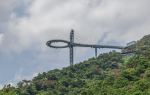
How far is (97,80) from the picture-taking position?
15238 cm

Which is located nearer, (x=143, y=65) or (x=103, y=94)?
(x=103, y=94)

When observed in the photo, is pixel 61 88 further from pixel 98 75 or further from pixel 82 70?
pixel 82 70

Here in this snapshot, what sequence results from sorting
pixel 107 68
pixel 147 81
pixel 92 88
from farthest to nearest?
pixel 107 68, pixel 92 88, pixel 147 81

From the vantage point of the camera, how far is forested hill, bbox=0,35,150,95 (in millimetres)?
117688

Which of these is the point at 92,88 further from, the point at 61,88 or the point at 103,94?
the point at 61,88

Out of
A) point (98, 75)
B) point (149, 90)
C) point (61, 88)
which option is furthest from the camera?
point (98, 75)

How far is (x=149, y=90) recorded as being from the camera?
105188 millimetres

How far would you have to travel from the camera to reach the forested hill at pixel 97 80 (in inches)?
4633

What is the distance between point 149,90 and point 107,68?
78.3 meters

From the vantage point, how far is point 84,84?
157 m

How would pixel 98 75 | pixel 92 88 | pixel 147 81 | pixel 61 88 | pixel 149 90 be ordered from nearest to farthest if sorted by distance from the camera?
pixel 149 90
pixel 147 81
pixel 92 88
pixel 61 88
pixel 98 75

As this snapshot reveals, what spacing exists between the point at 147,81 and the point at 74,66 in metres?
78.6

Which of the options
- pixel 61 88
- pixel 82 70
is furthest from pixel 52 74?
pixel 61 88

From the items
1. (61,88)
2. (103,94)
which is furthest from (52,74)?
(103,94)
